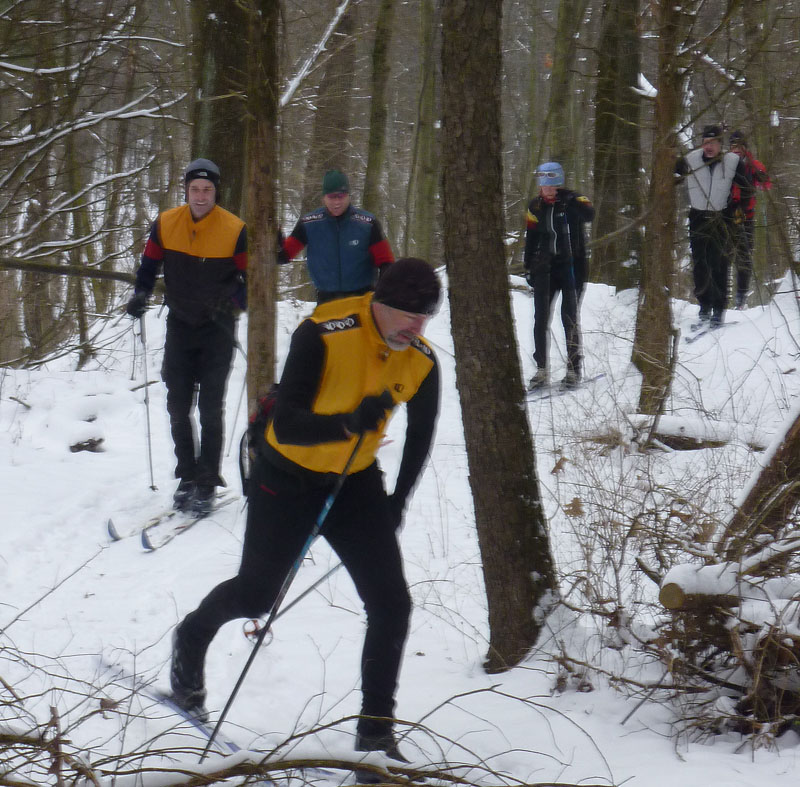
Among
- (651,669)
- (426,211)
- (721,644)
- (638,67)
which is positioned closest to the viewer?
(721,644)

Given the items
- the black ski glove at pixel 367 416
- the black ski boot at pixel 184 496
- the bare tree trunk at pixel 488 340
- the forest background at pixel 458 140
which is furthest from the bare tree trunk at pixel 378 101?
the black ski glove at pixel 367 416

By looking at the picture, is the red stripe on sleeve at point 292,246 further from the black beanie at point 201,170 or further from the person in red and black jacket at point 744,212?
the person in red and black jacket at point 744,212

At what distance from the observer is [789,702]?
3.01 metres

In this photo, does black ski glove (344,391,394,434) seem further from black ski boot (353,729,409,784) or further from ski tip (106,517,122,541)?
ski tip (106,517,122,541)

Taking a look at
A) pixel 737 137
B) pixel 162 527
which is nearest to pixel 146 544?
pixel 162 527

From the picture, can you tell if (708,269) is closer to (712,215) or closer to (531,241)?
(712,215)

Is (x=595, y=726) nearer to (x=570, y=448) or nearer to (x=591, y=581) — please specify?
(x=591, y=581)

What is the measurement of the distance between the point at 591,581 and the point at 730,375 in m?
4.48

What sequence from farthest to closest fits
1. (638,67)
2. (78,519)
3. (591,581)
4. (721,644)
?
1. (638,67)
2. (78,519)
3. (591,581)
4. (721,644)

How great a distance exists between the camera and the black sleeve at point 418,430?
3.13 metres

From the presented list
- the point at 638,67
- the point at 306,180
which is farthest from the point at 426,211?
the point at 638,67

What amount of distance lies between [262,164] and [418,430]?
3232 millimetres

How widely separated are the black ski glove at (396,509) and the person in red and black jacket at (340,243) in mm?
3805

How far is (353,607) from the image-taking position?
4664 mm
